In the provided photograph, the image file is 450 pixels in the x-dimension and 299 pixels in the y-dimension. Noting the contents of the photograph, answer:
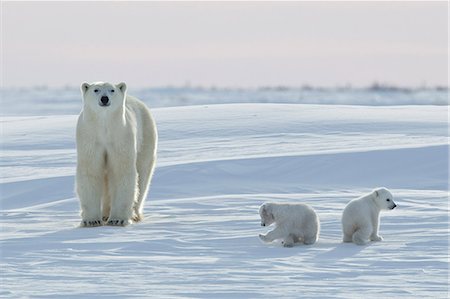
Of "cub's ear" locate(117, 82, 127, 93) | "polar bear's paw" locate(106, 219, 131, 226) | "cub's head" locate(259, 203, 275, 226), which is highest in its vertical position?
"cub's ear" locate(117, 82, 127, 93)

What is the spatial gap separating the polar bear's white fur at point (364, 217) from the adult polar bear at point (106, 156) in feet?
5.90

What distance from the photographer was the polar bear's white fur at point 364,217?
22.4 ft

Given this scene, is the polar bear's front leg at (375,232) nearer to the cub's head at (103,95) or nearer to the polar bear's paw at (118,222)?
the polar bear's paw at (118,222)

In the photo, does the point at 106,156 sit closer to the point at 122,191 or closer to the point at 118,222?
the point at 122,191

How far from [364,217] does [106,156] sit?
7.03 feet

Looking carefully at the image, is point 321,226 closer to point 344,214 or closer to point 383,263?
point 344,214

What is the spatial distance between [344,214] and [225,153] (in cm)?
416

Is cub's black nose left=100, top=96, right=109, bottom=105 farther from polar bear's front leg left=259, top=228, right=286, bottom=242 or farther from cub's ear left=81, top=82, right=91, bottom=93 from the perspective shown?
polar bear's front leg left=259, top=228, right=286, bottom=242

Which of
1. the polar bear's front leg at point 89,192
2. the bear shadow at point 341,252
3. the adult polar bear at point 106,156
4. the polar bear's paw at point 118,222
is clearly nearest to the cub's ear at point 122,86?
the adult polar bear at point 106,156

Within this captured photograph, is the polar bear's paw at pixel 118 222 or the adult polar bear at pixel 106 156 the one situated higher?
the adult polar bear at pixel 106 156

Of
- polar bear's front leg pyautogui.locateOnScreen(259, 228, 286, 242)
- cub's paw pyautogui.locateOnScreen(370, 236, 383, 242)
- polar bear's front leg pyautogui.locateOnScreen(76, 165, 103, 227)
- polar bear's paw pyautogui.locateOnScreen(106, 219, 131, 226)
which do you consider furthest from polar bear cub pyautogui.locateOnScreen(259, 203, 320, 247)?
polar bear's front leg pyautogui.locateOnScreen(76, 165, 103, 227)

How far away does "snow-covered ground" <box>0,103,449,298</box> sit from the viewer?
554 cm

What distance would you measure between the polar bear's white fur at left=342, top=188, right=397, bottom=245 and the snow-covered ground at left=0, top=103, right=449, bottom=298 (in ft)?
0.39

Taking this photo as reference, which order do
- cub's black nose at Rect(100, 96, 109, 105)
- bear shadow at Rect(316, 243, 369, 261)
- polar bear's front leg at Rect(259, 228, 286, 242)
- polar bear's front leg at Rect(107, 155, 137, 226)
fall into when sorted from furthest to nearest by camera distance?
polar bear's front leg at Rect(107, 155, 137, 226) < cub's black nose at Rect(100, 96, 109, 105) < polar bear's front leg at Rect(259, 228, 286, 242) < bear shadow at Rect(316, 243, 369, 261)
